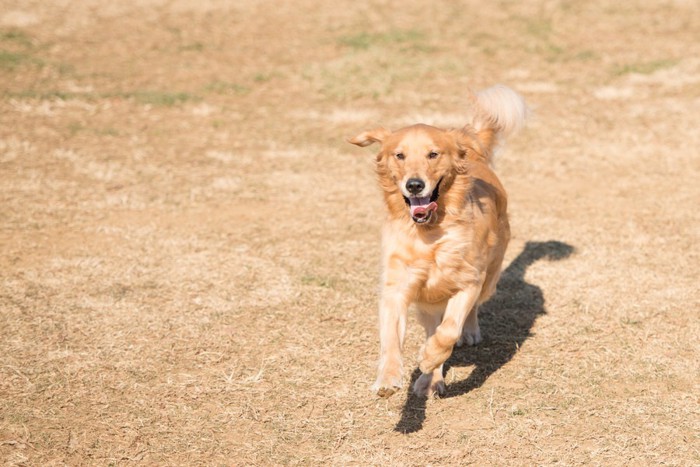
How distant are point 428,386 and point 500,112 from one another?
232 cm

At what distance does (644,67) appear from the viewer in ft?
49.4

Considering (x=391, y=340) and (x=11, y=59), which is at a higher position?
(x=391, y=340)

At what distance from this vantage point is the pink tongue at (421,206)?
16.5ft

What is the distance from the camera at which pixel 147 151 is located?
1139 cm

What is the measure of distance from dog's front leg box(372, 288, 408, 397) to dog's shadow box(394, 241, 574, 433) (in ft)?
1.94

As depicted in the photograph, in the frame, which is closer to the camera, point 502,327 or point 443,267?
point 443,267

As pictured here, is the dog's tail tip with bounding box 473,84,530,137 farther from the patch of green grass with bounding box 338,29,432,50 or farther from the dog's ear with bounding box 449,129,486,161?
the patch of green grass with bounding box 338,29,432,50

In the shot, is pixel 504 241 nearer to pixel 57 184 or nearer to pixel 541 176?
pixel 541 176

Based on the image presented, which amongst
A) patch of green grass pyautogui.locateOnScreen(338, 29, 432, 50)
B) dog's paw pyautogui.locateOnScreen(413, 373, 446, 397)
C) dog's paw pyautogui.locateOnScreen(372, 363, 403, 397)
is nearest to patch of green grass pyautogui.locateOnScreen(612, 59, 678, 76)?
patch of green grass pyautogui.locateOnScreen(338, 29, 432, 50)

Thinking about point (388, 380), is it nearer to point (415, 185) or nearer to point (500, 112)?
point (415, 185)

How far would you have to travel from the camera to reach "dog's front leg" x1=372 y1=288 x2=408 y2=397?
4.57 meters

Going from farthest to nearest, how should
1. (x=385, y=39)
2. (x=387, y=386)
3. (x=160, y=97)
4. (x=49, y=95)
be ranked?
(x=385, y=39) → (x=160, y=97) → (x=49, y=95) → (x=387, y=386)

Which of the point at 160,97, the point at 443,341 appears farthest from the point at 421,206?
the point at 160,97

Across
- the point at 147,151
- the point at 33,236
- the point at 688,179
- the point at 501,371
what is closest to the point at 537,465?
the point at 501,371
